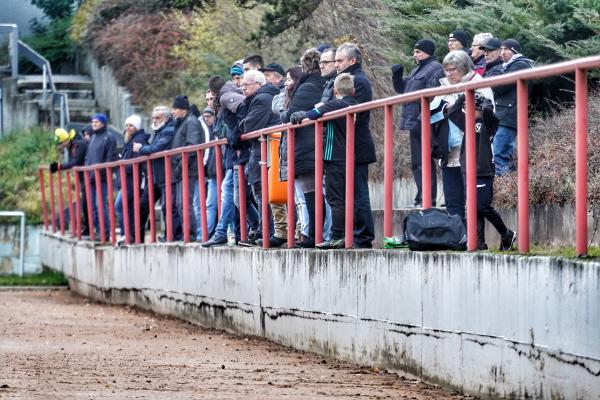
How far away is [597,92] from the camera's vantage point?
11.3 meters

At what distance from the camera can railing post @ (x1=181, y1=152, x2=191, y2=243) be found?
18781 mm

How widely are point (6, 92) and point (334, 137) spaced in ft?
86.3

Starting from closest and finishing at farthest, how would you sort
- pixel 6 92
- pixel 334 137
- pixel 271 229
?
1. pixel 334 137
2. pixel 271 229
3. pixel 6 92

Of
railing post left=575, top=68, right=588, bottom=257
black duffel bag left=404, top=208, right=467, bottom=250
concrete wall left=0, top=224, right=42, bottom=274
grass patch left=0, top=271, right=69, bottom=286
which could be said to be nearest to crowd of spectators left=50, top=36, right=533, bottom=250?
black duffel bag left=404, top=208, right=467, bottom=250

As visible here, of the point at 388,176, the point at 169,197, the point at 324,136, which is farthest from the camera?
the point at 169,197

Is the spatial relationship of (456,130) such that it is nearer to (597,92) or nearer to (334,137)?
(597,92)

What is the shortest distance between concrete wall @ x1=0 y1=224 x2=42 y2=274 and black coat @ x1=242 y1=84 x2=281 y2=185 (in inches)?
579

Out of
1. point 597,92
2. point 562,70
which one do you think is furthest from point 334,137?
point 562,70

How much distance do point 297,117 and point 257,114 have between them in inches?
89.4

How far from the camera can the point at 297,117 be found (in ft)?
45.5

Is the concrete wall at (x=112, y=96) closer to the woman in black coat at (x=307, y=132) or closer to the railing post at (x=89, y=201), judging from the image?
the railing post at (x=89, y=201)

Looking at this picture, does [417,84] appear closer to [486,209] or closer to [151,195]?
[486,209]

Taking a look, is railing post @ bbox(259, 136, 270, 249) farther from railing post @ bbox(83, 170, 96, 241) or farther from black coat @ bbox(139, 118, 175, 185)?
railing post @ bbox(83, 170, 96, 241)

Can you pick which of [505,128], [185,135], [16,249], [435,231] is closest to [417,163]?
[435,231]
